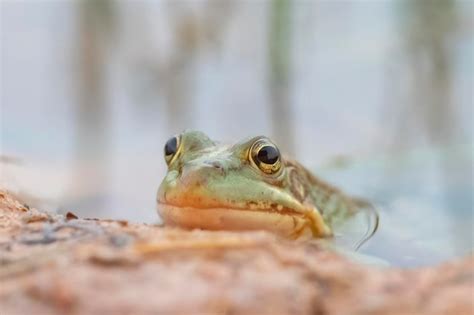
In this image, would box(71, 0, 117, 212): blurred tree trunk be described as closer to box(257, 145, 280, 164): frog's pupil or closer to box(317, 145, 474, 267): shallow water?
box(317, 145, 474, 267): shallow water

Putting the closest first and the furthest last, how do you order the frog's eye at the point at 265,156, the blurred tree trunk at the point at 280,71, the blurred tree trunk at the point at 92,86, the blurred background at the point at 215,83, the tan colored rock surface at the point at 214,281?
the tan colored rock surface at the point at 214,281
the frog's eye at the point at 265,156
the blurred tree trunk at the point at 280,71
the blurred background at the point at 215,83
the blurred tree trunk at the point at 92,86

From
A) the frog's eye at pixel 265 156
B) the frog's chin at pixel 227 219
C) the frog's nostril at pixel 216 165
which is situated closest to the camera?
the frog's chin at pixel 227 219

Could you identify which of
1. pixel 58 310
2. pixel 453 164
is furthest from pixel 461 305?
pixel 453 164

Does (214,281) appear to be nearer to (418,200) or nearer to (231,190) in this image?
(231,190)

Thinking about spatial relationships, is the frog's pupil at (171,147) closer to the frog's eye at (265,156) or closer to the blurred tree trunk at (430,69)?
the frog's eye at (265,156)

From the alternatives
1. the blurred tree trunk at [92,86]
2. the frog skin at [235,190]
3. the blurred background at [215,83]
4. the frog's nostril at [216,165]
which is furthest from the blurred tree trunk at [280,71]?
the frog's nostril at [216,165]

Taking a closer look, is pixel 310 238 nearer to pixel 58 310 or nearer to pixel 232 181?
pixel 232 181

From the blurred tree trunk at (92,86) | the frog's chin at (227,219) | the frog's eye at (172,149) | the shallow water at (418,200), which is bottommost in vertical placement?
the frog's chin at (227,219)
